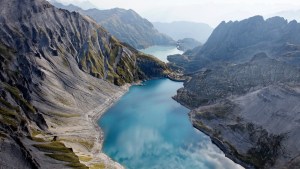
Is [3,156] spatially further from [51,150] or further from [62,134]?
[62,134]

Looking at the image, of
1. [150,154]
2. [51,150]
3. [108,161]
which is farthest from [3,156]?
[150,154]

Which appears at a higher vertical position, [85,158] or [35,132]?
[35,132]

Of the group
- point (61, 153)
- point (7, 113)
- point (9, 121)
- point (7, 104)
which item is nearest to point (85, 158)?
point (61, 153)

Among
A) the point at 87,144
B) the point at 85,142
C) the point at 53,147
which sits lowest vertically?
the point at 87,144

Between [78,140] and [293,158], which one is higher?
[293,158]

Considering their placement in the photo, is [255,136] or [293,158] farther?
[255,136]

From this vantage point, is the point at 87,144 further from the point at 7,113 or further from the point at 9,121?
the point at 7,113

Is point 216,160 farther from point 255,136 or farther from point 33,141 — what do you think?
point 33,141

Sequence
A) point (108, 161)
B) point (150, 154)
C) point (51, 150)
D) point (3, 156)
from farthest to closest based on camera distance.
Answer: point (150, 154), point (108, 161), point (51, 150), point (3, 156)

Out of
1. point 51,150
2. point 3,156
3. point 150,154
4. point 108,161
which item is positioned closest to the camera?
point 3,156

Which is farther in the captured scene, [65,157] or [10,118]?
[10,118]

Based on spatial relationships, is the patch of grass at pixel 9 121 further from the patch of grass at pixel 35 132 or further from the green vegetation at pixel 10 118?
the patch of grass at pixel 35 132
